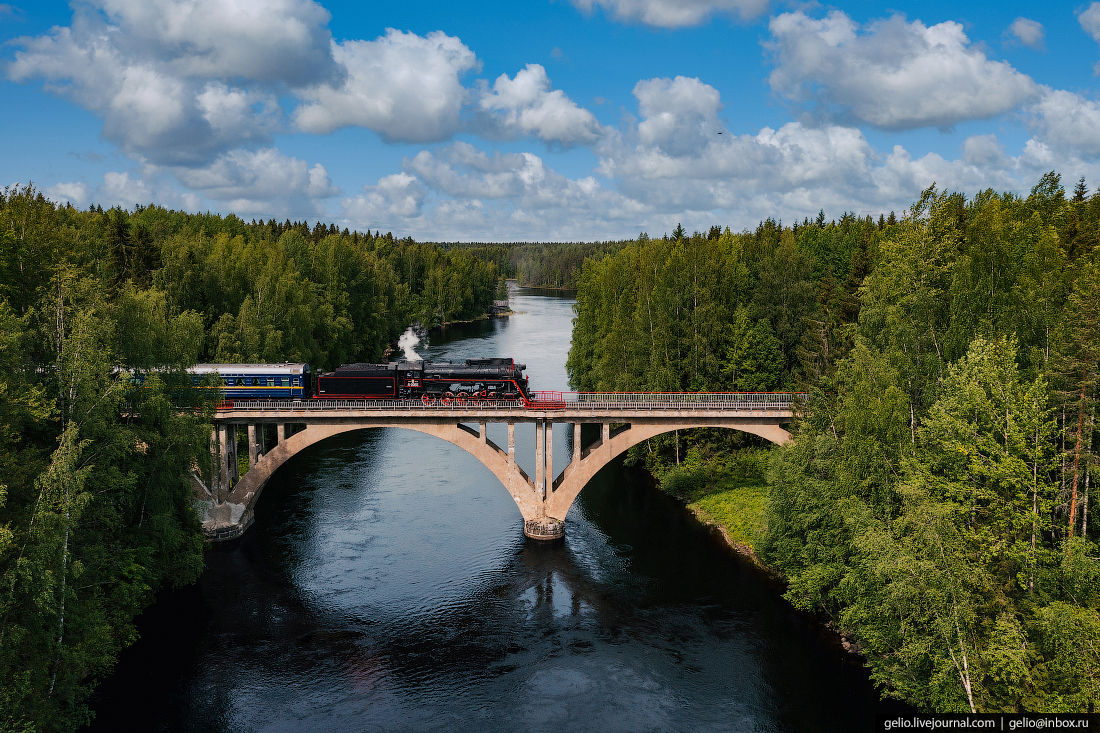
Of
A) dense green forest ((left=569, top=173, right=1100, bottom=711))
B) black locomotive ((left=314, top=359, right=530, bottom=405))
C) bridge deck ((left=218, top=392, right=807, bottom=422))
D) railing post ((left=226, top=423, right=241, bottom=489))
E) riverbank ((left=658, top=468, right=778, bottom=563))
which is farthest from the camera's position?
black locomotive ((left=314, top=359, right=530, bottom=405))

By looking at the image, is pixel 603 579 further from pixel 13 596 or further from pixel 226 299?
pixel 226 299

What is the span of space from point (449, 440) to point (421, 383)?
284 inches

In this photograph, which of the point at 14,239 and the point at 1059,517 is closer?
the point at 1059,517

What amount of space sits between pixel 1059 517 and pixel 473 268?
547ft

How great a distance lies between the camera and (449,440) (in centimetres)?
4500

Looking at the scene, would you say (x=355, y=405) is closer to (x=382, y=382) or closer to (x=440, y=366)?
(x=382, y=382)

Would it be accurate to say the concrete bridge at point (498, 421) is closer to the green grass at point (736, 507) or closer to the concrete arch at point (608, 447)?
the concrete arch at point (608, 447)

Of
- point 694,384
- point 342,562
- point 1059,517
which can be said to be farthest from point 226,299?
point 1059,517

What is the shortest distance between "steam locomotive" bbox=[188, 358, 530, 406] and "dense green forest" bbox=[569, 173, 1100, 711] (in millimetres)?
19379

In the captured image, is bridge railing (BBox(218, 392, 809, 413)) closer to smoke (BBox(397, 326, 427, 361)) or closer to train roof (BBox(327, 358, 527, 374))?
train roof (BBox(327, 358, 527, 374))

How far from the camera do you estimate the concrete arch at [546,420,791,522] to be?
45062 millimetres

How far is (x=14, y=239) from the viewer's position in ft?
126

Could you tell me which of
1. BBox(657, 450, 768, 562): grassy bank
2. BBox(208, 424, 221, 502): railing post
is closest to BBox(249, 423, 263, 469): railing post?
BBox(208, 424, 221, 502): railing post

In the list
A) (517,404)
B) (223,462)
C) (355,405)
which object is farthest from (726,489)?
A: (223,462)
